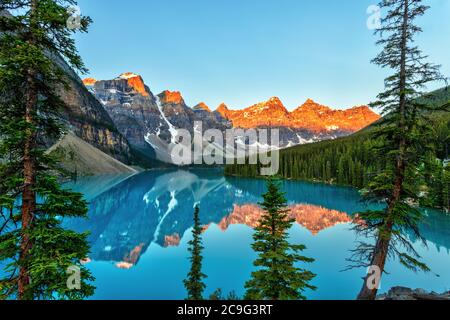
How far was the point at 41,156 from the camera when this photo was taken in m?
8.22

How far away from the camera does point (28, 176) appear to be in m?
7.95

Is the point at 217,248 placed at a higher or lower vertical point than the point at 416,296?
lower

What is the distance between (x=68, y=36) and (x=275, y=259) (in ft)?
41.9

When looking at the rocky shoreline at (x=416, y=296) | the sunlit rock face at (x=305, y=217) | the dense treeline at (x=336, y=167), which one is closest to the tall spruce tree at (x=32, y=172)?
the rocky shoreline at (x=416, y=296)

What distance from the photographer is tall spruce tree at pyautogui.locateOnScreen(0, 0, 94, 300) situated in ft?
24.1

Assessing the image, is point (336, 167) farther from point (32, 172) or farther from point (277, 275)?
point (32, 172)

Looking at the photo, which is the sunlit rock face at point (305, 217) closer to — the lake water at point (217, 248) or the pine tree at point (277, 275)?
the lake water at point (217, 248)

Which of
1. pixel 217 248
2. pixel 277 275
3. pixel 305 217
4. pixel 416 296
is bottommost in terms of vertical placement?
pixel 217 248

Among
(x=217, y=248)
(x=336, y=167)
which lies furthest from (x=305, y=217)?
(x=336, y=167)

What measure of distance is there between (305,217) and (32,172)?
2122 inches

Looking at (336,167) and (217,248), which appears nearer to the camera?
(217,248)
